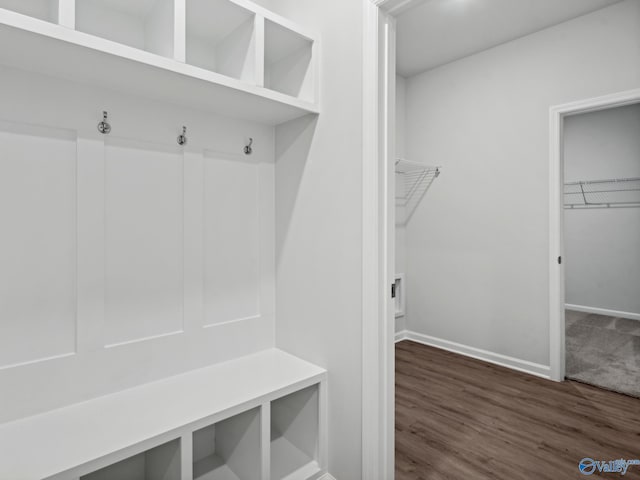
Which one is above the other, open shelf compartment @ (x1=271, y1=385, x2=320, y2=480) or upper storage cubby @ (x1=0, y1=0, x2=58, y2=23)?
upper storage cubby @ (x1=0, y1=0, x2=58, y2=23)

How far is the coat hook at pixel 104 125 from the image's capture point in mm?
1340

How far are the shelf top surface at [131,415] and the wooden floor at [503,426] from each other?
82cm

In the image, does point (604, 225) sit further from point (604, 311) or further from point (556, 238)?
point (556, 238)


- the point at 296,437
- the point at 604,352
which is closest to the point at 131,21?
the point at 296,437

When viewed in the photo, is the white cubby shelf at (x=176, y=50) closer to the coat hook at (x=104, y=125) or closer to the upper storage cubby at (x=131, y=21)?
the upper storage cubby at (x=131, y=21)

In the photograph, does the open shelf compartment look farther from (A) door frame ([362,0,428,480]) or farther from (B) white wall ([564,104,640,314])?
(B) white wall ([564,104,640,314])

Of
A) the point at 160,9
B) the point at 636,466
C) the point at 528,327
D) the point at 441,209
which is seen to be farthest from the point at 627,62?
the point at 160,9

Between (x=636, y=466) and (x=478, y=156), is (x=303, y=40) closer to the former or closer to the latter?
(x=478, y=156)

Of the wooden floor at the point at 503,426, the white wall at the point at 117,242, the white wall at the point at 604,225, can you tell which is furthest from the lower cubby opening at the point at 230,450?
the white wall at the point at 604,225

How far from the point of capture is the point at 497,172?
306 cm

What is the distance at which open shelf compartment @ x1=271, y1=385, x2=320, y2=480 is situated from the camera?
155 cm

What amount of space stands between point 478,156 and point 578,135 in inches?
103

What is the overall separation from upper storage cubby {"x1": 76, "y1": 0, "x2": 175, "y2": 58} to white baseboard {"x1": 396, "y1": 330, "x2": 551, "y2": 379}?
10.4ft

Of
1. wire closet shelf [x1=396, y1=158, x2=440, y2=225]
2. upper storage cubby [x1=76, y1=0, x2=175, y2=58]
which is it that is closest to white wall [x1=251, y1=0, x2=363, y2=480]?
upper storage cubby [x1=76, y1=0, x2=175, y2=58]
